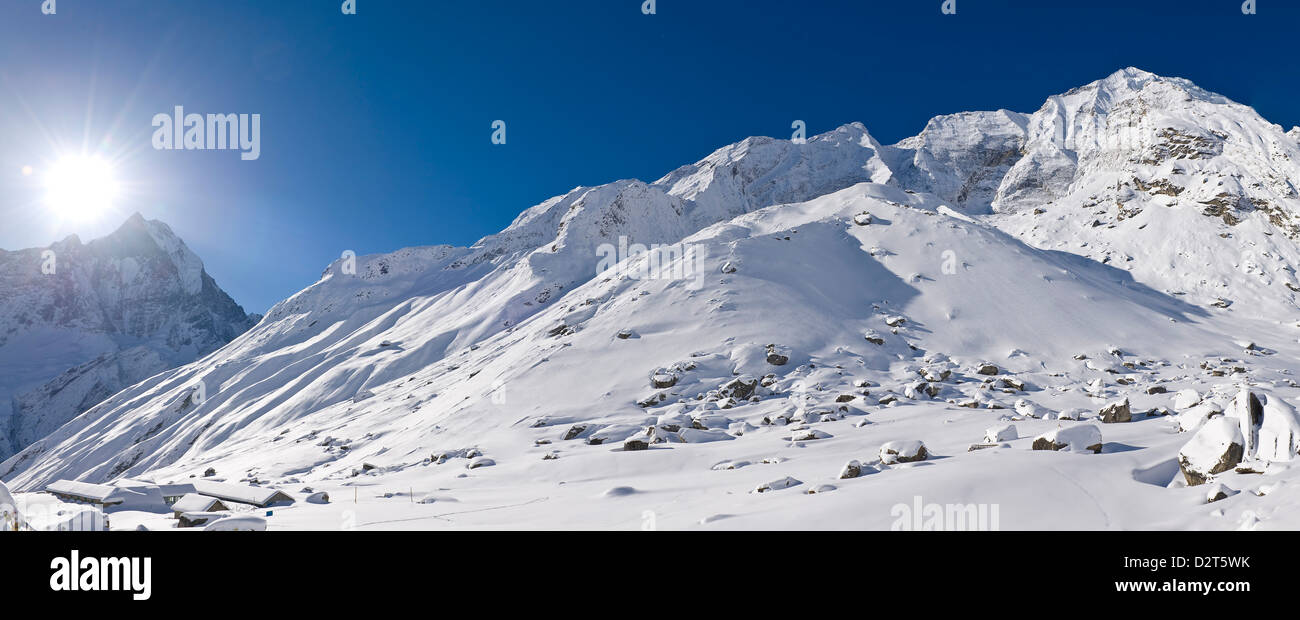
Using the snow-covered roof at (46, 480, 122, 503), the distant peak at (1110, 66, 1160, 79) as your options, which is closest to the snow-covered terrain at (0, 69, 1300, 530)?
the snow-covered roof at (46, 480, 122, 503)

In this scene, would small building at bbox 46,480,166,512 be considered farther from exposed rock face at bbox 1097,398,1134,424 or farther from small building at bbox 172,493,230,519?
exposed rock face at bbox 1097,398,1134,424

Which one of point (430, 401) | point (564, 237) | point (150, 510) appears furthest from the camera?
point (564, 237)

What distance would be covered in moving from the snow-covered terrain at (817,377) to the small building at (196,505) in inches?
30.0

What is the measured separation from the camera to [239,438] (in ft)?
190

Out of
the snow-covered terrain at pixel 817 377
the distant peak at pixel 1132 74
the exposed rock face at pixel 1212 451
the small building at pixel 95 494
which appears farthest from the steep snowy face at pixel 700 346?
the distant peak at pixel 1132 74

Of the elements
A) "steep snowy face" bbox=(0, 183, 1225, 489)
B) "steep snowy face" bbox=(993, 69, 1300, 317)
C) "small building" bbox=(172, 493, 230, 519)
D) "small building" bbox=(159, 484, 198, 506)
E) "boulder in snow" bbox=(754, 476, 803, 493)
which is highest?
"steep snowy face" bbox=(993, 69, 1300, 317)

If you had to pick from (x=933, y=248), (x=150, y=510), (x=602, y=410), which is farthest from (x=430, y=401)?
(x=933, y=248)

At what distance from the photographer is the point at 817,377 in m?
34.1

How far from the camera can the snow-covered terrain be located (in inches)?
451

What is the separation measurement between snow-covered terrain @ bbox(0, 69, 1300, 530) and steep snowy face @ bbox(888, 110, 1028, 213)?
126 feet
